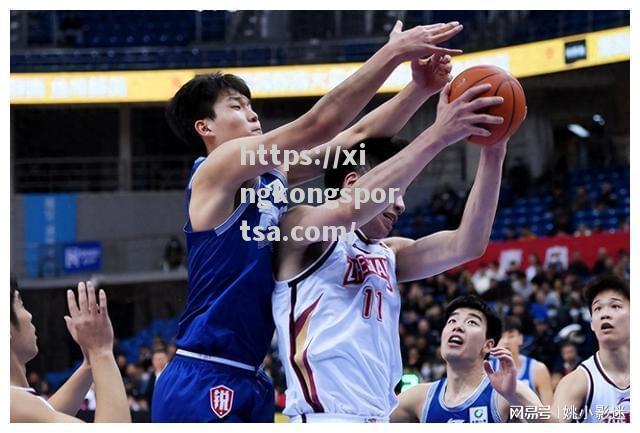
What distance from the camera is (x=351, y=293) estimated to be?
12.9 feet

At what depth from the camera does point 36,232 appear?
1085cm

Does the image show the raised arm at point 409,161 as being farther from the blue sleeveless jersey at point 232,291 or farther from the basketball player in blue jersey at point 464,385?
the basketball player in blue jersey at point 464,385

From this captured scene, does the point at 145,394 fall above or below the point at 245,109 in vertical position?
below

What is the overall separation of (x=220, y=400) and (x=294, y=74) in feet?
28.2

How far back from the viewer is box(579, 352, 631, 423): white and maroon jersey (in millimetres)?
5238

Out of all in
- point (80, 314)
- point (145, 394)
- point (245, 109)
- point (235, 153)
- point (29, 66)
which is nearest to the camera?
point (80, 314)

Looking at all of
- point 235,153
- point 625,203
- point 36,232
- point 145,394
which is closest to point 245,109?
point 235,153

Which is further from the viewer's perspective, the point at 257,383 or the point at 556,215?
the point at 556,215

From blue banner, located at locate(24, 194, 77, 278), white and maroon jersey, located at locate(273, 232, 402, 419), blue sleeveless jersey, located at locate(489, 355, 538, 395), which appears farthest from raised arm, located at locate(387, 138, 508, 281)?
blue banner, located at locate(24, 194, 77, 278)

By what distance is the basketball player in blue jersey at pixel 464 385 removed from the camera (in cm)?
515

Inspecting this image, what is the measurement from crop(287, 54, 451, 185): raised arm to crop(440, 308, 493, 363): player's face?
1.24 m

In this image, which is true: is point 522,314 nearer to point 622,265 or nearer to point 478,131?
point 622,265

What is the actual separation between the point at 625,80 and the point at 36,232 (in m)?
6.48
